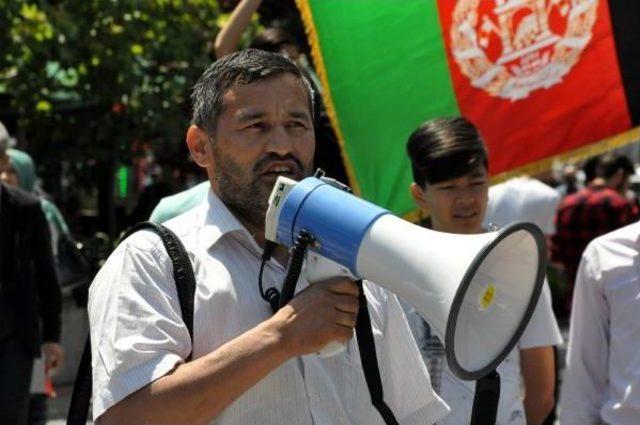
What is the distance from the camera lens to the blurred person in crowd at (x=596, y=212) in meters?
10.8

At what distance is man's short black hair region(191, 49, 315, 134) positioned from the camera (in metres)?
2.61

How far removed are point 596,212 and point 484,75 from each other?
6.35 m

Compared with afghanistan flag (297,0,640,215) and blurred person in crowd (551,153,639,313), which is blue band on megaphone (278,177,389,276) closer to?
afghanistan flag (297,0,640,215)

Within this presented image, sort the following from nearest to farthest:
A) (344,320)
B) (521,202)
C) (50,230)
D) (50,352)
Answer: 1. (344,320)
2. (50,352)
3. (50,230)
4. (521,202)

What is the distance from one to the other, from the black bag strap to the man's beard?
172 millimetres

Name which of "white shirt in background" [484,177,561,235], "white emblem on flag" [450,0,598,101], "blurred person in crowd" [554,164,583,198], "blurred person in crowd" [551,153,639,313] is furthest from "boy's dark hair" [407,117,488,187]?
"blurred person in crowd" [554,164,583,198]

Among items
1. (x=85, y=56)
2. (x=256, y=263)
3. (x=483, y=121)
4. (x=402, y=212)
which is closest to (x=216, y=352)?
(x=256, y=263)

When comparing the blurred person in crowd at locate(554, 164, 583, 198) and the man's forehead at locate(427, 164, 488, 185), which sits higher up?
A: the man's forehead at locate(427, 164, 488, 185)

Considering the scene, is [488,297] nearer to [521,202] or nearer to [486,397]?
[486,397]

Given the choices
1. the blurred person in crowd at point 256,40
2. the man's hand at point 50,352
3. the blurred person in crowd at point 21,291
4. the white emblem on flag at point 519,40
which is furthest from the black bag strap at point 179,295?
the man's hand at point 50,352

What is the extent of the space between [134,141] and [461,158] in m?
6.46

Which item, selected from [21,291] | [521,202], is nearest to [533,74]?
[21,291]

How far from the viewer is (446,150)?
4094mm

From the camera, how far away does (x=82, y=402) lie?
2561mm
